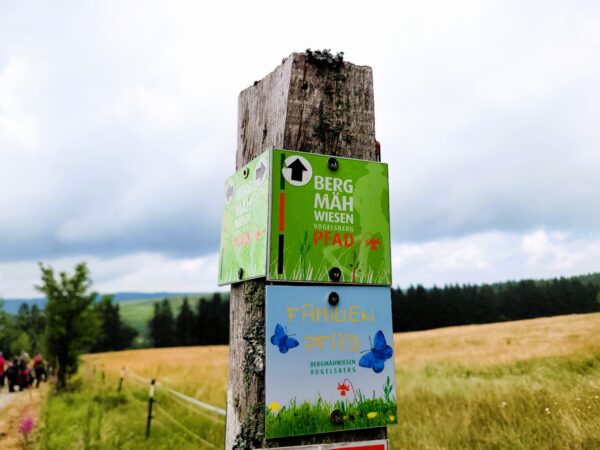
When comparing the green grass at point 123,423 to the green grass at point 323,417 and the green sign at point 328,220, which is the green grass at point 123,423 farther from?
the green sign at point 328,220

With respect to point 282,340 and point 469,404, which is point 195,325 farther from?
point 282,340

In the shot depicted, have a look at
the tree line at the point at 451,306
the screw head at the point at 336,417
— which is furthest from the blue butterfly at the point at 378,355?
the tree line at the point at 451,306

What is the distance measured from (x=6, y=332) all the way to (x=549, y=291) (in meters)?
55.2

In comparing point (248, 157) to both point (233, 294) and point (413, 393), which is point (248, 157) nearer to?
point (233, 294)

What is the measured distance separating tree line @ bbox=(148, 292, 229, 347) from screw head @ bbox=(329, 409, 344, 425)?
56.2 metres

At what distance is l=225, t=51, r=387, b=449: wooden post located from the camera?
1.87 meters

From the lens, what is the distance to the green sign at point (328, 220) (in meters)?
1.91

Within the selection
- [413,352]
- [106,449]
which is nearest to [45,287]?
[106,449]

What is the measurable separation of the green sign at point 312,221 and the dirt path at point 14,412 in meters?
8.53

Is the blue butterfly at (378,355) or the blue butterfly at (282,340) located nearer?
the blue butterfly at (282,340)

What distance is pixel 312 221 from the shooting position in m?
1.97

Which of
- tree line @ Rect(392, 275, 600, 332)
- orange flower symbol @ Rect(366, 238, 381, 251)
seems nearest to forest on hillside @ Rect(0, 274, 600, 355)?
tree line @ Rect(392, 275, 600, 332)

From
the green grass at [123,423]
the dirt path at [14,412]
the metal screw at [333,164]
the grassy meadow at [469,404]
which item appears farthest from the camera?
the dirt path at [14,412]

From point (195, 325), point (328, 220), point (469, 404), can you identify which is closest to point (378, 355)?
point (328, 220)
